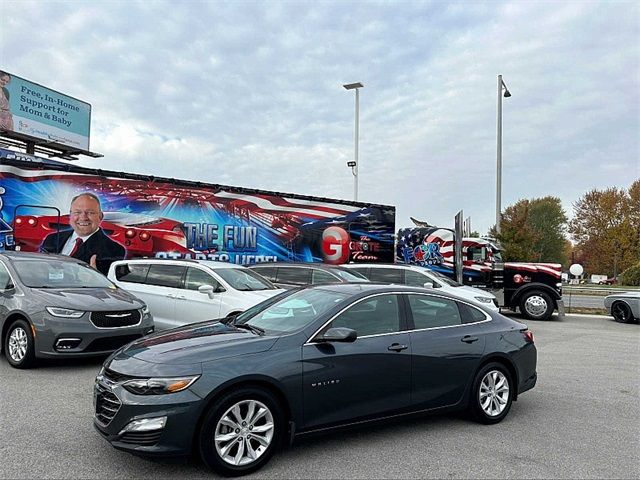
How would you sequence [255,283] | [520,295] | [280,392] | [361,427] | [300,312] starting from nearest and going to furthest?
1. [280,392]
2. [361,427]
3. [300,312]
4. [255,283]
5. [520,295]

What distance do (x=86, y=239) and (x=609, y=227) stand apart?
2241 inches

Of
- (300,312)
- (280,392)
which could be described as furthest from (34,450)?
(300,312)

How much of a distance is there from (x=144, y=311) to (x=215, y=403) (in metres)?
4.23

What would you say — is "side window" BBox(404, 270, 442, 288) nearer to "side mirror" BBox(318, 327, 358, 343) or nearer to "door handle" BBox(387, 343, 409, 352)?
"door handle" BBox(387, 343, 409, 352)

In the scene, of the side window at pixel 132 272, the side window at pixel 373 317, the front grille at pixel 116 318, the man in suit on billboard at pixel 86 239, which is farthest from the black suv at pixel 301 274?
the side window at pixel 373 317

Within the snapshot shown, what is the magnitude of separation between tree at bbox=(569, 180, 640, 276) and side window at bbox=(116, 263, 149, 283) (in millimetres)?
50988

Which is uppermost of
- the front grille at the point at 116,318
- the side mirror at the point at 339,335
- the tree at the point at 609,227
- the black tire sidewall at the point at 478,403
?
the tree at the point at 609,227

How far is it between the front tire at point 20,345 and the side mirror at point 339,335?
448cm

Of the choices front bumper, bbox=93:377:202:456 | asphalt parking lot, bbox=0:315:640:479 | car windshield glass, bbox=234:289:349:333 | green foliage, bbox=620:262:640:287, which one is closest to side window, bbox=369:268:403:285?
asphalt parking lot, bbox=0:315:640:479

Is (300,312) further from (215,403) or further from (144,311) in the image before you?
(144,311)

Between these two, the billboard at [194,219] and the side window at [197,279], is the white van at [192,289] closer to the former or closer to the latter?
the side window at [197,279]

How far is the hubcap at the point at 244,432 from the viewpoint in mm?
3908

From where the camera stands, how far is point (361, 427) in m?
4.56

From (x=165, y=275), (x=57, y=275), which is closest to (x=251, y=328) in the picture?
(x=57, y=275)
